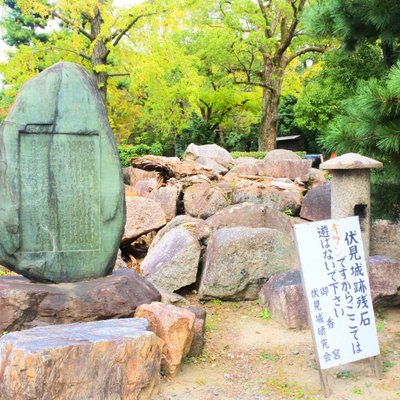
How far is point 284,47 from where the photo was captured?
1755 centimetres

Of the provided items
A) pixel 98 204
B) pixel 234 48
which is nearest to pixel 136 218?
pixel 98 204

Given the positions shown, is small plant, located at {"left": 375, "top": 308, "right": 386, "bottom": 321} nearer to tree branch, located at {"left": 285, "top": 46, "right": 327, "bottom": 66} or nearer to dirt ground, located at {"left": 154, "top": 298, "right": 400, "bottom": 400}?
dirt ground, located at {"left": 154, "top": 298, "right": 400, "bottom": 400}

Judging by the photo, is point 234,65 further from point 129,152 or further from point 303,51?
point 129,152

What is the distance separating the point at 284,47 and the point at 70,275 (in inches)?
584

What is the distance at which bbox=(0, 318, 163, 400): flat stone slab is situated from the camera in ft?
10.6

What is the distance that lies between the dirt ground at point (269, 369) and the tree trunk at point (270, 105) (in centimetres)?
1312

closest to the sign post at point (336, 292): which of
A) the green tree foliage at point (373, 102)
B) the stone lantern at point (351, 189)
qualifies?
the green tree foliage at point (373, 102)

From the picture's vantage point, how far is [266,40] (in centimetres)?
1555

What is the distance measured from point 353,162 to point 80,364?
12.1ft

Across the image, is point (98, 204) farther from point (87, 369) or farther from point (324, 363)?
point (324, 363)

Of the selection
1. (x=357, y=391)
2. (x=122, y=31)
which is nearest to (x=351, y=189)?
(x=357, y=391)

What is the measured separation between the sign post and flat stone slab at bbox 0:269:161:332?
180cm

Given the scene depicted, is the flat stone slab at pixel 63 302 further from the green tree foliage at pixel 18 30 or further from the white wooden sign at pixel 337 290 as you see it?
the green tree foliage at pixel 18 30

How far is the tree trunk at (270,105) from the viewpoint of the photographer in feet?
58.3
